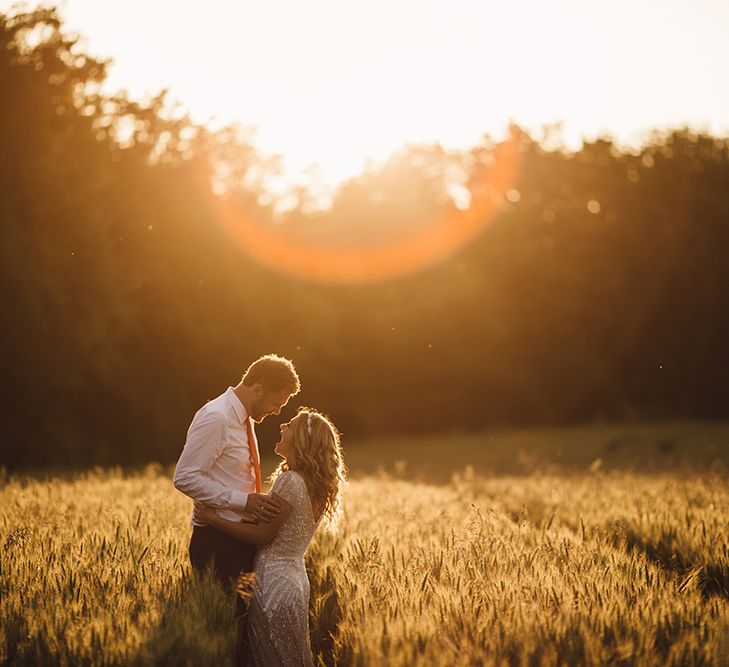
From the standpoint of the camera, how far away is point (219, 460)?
6770 millimetres

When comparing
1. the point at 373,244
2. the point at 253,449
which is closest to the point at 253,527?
the point at 253,449

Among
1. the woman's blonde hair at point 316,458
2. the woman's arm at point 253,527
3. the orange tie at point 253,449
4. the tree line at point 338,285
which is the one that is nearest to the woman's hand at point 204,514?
the woman's arm at point 253,527

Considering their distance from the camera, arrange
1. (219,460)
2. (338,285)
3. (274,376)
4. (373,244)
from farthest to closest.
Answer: (373,244), (338,285), (219,460), (274,376)

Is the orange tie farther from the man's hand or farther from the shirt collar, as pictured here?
the man's hand

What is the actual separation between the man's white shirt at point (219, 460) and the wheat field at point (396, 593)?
0.60 m

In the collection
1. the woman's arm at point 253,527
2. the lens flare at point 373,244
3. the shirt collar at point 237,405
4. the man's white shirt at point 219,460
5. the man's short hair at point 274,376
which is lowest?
the woman's arm at point 253,527

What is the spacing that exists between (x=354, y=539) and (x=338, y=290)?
114 ft

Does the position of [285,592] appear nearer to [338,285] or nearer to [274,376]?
[274,376]

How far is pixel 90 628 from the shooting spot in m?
5.13

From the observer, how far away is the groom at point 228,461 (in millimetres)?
6496

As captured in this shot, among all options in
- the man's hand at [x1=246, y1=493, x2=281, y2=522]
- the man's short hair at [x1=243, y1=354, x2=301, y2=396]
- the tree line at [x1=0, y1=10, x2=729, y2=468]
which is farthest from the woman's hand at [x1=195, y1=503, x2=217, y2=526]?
the tree line at [x1=0, y1=10, x2=729, y2=468]

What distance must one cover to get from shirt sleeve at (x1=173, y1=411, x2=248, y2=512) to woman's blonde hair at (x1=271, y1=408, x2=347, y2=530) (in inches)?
20.1

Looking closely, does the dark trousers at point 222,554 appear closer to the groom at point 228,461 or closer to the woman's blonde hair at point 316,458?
the groom at point 228,461

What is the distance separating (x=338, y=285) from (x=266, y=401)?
119 ft
